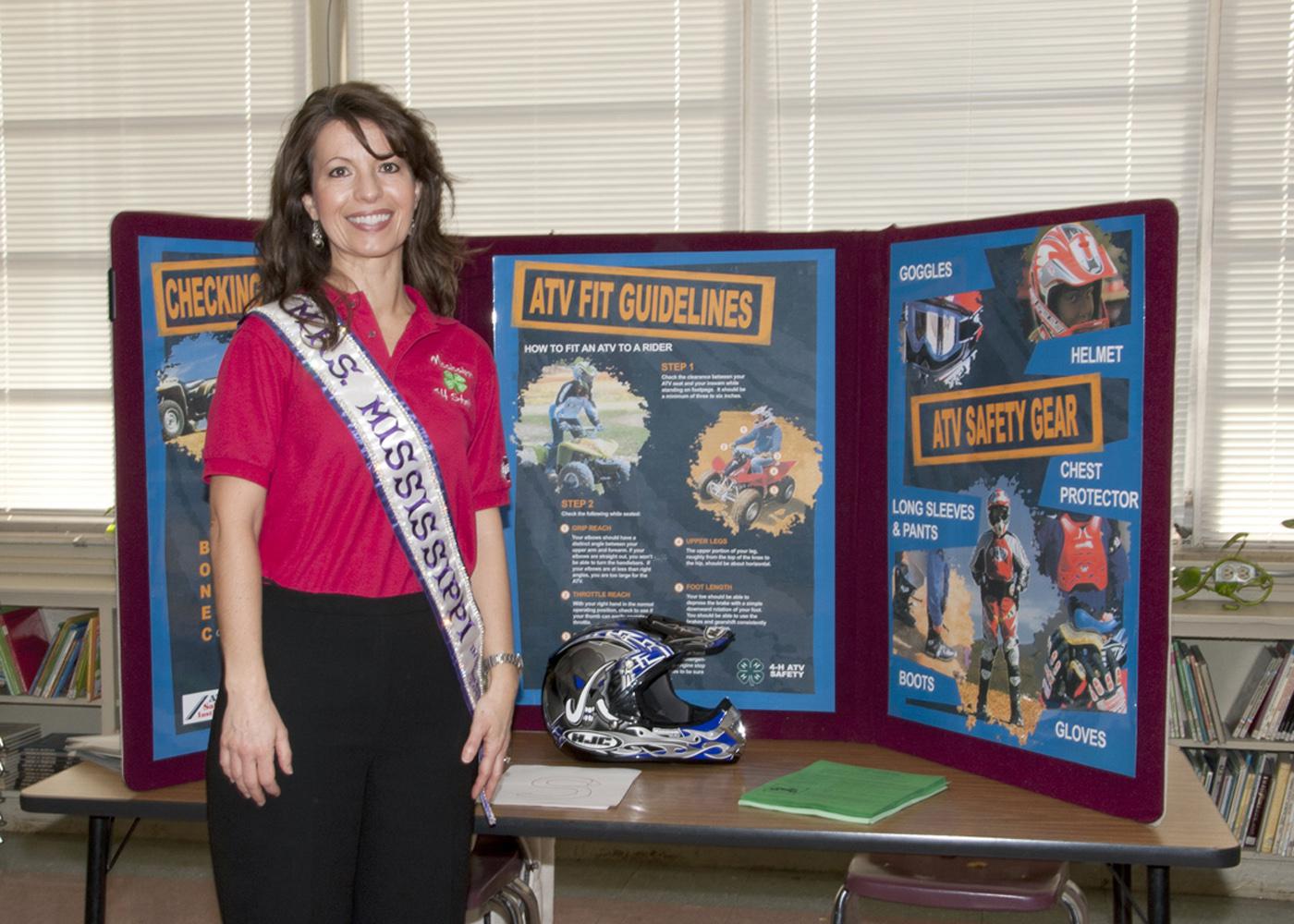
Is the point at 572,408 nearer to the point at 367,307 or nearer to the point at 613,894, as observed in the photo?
the point at 367,307

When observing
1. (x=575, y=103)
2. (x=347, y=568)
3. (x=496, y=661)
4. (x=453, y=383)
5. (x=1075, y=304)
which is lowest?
(x=496, y=661)

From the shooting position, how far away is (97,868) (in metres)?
1.97

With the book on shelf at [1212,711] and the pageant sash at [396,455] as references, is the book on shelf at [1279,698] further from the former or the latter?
the pageant sash at [396,455]

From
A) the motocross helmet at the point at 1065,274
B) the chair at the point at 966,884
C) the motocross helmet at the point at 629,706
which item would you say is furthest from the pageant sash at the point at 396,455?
the motocross helmet at the point at 1065,274

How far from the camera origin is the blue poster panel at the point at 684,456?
2.27 metres

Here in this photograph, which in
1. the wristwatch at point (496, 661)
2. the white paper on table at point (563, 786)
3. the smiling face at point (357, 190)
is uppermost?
the smiling face at point (357, 190)

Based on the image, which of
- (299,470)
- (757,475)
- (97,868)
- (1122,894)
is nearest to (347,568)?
(299,470)

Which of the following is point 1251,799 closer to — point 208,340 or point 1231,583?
point 1231,583

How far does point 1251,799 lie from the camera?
349cm

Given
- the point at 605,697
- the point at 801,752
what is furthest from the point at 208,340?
the point at 801,752

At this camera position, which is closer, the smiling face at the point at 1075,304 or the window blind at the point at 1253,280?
the smiling face at the point at 1075,304

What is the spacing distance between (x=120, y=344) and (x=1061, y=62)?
2898 mm

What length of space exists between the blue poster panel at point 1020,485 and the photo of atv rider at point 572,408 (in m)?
0.52

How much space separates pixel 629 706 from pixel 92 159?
125 inches
